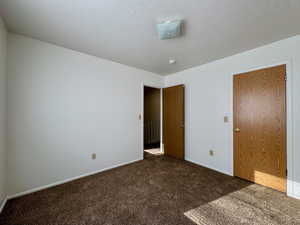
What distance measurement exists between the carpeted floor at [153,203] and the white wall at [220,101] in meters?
0.56

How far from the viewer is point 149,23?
1624mm

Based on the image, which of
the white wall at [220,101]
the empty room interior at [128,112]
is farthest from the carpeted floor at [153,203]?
the white wall at [220,101]

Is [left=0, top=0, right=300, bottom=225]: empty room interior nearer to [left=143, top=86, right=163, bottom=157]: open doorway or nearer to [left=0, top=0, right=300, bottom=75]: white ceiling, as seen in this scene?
[left=0, top=0, right=300, bottom=75]: white ceiling

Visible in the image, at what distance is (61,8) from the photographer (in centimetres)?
142

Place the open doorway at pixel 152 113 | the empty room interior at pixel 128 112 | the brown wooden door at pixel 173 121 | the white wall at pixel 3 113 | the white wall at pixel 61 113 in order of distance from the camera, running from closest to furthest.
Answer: the empty room interior at pixel 128 112 → the white wall at pixel 3 113 → the white wall at pixel 61 113 → the brown wooden door at pixel 173 121 → the open doorway at pixel 152 113

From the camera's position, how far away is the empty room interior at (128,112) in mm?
1487

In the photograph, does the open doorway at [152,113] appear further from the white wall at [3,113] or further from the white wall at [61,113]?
the white wall at [3,113]

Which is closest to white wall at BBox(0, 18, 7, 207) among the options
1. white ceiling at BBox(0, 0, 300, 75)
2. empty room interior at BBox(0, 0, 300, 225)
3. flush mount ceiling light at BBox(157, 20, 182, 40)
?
empty room interior at BBox(0, 0, 300, 225)

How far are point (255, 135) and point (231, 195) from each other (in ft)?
3.71

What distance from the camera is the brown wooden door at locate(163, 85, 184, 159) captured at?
11.1 ft

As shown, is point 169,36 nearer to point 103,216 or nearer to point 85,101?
point 85,101

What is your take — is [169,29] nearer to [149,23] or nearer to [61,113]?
[149,23]

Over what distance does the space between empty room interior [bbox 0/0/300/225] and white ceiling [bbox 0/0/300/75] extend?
16 millimetres

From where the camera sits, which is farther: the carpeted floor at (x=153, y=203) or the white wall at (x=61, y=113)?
the white wall at (x=61, y=113)
